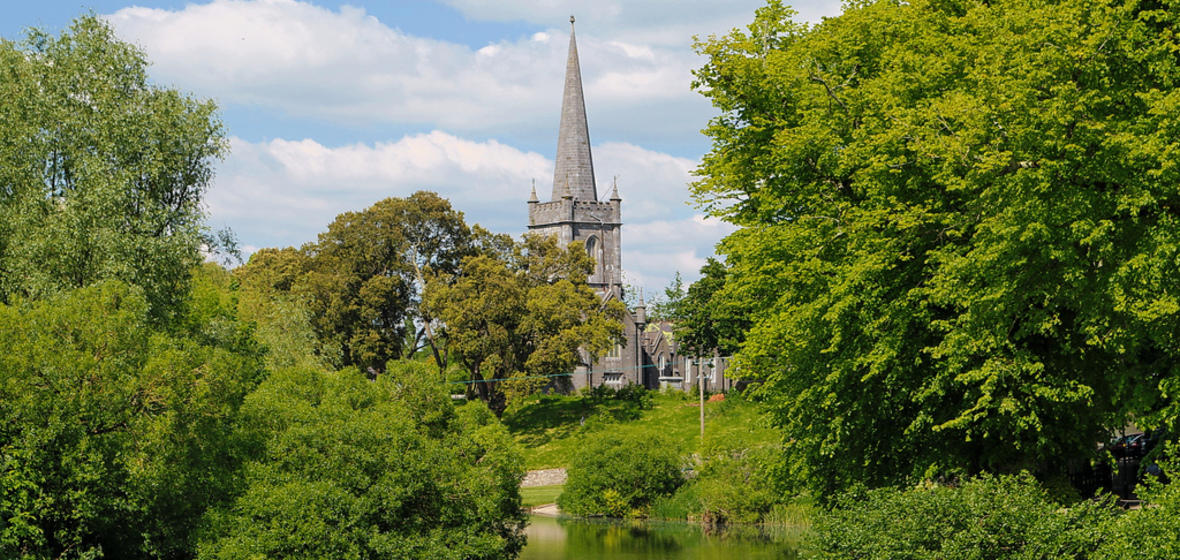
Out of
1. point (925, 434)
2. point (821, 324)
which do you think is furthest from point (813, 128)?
point (925, 434)

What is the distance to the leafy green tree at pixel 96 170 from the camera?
26.7m

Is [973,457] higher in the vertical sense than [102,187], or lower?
lower

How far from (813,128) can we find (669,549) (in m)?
21.2

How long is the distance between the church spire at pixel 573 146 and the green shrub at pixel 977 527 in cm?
8774

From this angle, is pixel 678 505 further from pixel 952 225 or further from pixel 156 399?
pixel 952 225

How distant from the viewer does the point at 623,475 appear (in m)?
51.5

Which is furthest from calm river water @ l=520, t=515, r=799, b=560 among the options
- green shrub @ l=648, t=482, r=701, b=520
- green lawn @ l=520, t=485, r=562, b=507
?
green lawn @ l=520, t=485, r=562, b=507

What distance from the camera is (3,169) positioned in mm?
27328

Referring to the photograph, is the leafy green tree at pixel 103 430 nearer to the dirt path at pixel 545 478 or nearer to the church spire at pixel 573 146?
the dirt path at pixel 545 478

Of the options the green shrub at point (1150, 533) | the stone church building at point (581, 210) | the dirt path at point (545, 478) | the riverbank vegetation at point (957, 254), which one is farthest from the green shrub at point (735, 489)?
the stone church building at point (581, 210)

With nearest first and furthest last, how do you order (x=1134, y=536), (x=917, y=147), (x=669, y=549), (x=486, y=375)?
1. (x=1134, y=536)
2. (x=917, y=147)
3. (x=669, y=549)
4. (x=486, y=375)

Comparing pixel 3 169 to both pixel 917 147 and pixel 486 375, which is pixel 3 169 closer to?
pixel 917 147

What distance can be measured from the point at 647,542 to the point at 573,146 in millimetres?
67185

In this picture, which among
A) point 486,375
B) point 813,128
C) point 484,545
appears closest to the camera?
point 813,128
